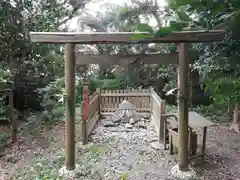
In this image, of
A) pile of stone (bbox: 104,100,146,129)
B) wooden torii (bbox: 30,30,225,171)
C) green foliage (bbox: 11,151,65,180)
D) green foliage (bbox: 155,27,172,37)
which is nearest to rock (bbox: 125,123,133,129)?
pile of stone (bbox: 104,100,146,129)

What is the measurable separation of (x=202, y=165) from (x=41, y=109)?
17.4 feet

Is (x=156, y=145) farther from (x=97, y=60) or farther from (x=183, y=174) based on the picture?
(x=97, y=60)

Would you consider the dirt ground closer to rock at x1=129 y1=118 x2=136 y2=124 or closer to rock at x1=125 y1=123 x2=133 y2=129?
rock at x1=125 y1=123 x2=133 y2=129

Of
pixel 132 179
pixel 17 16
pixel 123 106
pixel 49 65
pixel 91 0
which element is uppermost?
pixel 91 0

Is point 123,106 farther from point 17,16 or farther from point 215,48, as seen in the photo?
point 17,16

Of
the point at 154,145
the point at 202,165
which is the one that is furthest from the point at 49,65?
the point at 202,165

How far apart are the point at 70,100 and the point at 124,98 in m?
4.39

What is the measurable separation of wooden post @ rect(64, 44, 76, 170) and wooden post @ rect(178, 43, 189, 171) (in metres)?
1.61

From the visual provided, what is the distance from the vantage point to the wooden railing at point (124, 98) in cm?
829

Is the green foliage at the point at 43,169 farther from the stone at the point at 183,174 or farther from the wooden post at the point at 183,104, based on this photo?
the wooden post at the point at 183,104

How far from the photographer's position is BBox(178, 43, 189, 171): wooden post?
156 inches

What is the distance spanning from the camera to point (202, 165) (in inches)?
179

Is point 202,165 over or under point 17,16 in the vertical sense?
under

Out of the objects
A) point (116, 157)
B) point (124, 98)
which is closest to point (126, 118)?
point (124, 98)
